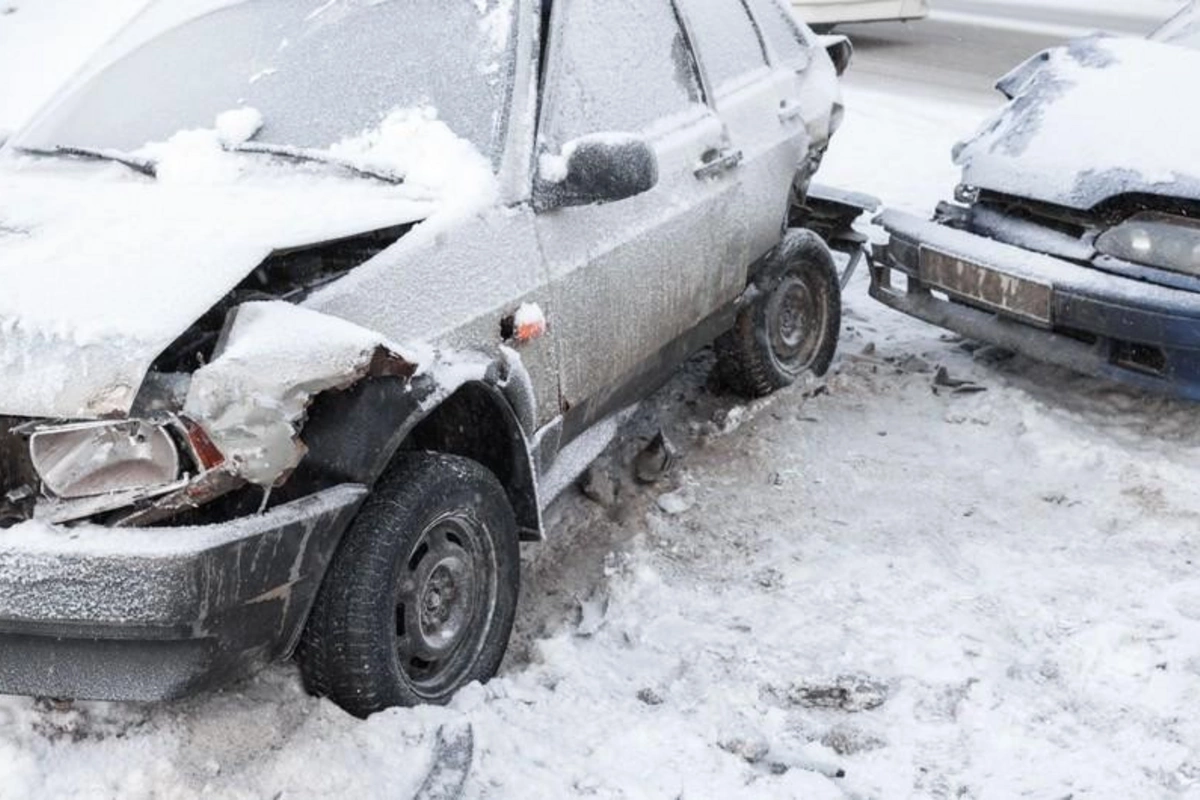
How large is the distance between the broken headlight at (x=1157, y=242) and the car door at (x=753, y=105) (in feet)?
4.05

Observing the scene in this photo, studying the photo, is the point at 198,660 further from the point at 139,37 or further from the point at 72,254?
the point at 139,37

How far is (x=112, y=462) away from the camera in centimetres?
278

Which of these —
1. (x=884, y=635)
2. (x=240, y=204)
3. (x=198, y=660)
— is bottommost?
(x=884, y=635)

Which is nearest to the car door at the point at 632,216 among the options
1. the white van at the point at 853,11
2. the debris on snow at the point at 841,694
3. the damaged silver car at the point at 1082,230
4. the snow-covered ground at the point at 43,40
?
the debris on snow at the point at 841,694

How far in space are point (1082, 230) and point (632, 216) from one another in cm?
220

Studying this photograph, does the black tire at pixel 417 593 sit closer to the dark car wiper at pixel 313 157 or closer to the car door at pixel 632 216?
the car door at pixel 632 216

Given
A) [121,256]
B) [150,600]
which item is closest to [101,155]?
[121,256]

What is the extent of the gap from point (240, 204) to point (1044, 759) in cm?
238

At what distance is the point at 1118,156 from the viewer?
5.39 metres

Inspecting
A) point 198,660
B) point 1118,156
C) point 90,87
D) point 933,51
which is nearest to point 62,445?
point 198,660

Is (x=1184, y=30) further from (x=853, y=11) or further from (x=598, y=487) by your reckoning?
(x=853, y=11)

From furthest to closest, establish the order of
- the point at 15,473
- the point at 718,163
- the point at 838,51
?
the point at 838,51 < the point at 718,163 < the point at 15,473

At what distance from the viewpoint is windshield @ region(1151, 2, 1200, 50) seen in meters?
6.55

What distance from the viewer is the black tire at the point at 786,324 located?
5508mm
